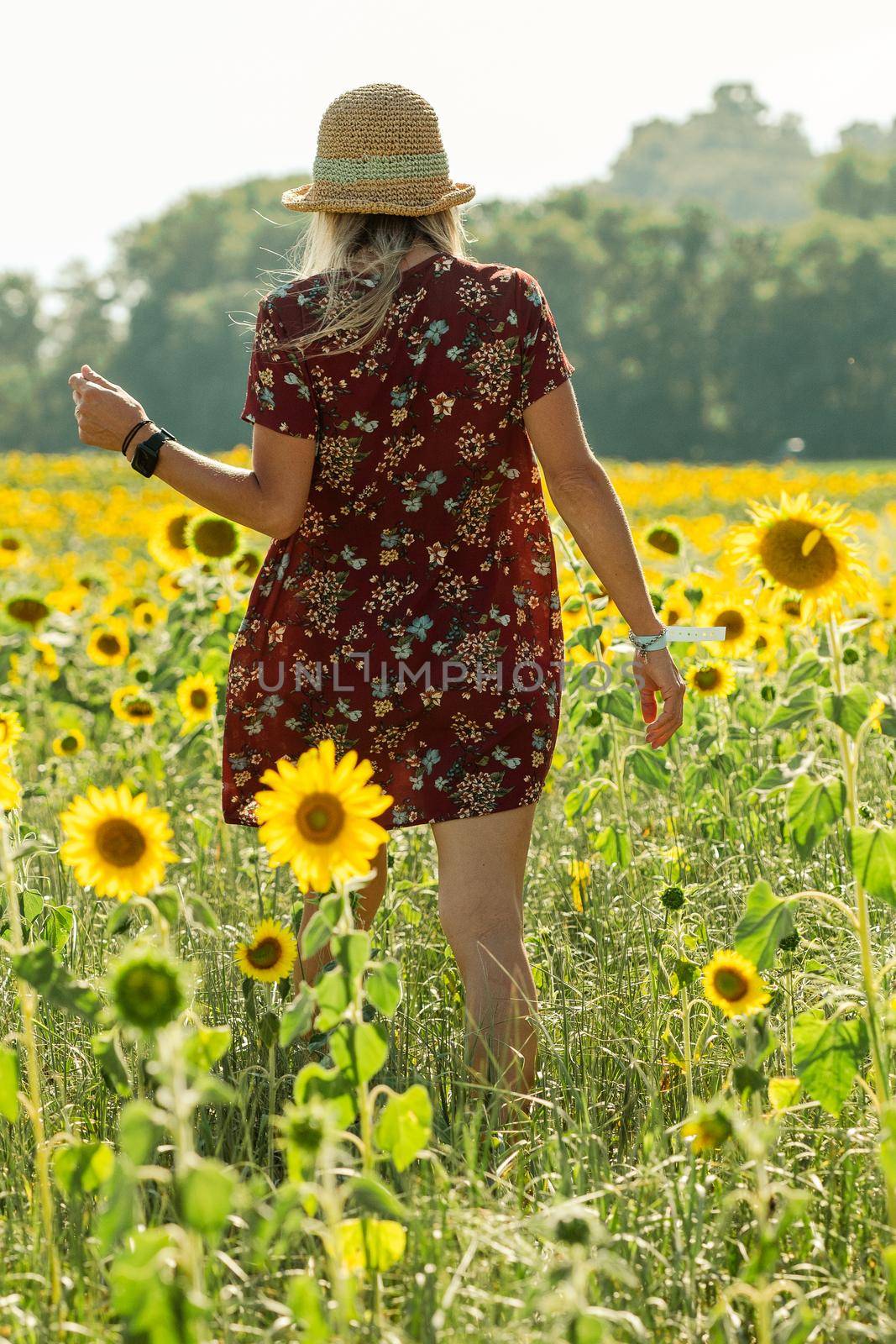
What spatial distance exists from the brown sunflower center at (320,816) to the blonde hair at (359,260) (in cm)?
95

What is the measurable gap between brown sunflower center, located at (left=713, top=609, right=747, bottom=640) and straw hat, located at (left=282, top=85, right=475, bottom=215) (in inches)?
61.9

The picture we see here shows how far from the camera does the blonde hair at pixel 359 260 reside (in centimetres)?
243

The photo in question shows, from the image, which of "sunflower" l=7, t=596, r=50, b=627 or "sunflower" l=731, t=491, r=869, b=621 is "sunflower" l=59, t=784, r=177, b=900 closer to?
"sunflower" l=731, t=491, r=869, b=621

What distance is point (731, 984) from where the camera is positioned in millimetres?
2160

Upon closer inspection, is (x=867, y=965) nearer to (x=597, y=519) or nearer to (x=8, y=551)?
(x=597, y=519)

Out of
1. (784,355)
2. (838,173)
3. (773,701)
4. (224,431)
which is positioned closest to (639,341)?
(784,355)

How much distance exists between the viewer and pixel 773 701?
401 cm

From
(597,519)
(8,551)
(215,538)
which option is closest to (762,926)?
(597,519)

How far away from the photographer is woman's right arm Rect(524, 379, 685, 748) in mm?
2525

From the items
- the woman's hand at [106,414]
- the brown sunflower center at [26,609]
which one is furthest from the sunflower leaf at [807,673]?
the brown sunflower center at [26,609]

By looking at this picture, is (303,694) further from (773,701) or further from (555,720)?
(773,701)

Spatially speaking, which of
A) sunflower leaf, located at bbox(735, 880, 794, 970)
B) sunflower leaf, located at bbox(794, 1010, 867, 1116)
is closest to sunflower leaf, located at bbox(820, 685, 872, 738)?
sunflower leaf, located at bbox(735, 880, 794, 970)

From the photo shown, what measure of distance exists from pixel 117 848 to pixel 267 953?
0.89 m

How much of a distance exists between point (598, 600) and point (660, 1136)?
1.69 m
